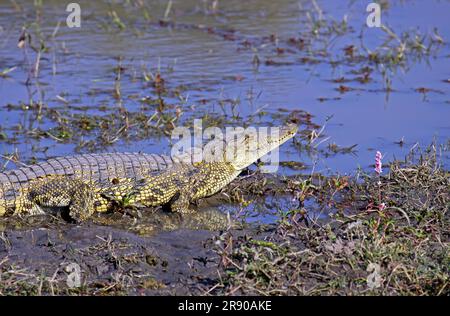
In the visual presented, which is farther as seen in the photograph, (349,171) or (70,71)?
(70,71)

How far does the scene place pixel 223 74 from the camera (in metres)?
10.2

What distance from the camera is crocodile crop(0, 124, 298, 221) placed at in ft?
21.1

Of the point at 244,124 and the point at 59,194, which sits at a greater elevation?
the point at 244,124

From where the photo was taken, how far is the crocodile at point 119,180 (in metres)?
6.42

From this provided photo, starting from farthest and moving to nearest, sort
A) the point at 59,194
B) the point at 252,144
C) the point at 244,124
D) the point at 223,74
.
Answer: the point at 223,74 → the point at 244,124 → the point at 252,144 → the point at 59,194

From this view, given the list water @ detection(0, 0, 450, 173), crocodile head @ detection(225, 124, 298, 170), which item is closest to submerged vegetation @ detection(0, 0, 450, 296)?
water @ detection(0, 0, 450, 173)

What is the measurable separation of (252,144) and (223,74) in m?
3.23

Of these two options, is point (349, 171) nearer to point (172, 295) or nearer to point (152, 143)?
point (152, 143)

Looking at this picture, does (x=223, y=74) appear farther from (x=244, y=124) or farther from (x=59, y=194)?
(x=59, y=194)

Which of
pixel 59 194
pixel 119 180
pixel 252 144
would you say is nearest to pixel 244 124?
pixel 252 144

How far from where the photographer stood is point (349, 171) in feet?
24.2

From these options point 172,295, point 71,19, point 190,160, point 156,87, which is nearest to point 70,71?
point 156,87

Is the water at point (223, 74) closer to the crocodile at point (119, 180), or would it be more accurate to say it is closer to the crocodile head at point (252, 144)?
the crocodile head at point (252, 144)

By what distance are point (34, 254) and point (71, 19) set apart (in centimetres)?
733
